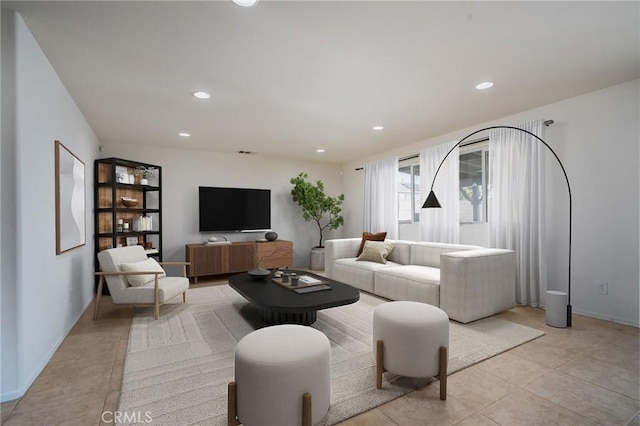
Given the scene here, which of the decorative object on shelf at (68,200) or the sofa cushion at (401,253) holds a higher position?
the decorative object on shelf at (68,200)

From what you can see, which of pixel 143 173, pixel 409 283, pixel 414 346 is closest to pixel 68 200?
pixel 143 173

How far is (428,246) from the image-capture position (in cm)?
436

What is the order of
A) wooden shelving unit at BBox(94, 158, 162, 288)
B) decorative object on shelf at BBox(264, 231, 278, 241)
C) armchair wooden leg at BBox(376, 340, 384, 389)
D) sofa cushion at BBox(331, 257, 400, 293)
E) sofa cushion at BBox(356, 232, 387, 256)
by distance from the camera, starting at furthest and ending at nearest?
decorative object on shelf at BBox(264, 231, 278, 241)
sofa cushion at BBox(356, 232, 387, 256)
wooden shelving unit at BBox(94, 158, 162, 288)
sofa cushion at BBox(331, 257, 400, 293)
armchair wooden leg at BBox(376, 340, 384, 389)

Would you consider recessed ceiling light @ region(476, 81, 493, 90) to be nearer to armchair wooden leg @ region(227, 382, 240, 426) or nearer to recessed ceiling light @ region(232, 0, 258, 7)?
recessed ceiling light @ region(232, 0, 258, 7)

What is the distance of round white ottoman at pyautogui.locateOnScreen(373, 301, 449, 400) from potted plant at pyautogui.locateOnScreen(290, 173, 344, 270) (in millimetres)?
4467

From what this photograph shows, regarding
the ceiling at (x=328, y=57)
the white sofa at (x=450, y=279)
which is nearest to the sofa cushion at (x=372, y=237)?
the white sofa at (x=450, y=279)

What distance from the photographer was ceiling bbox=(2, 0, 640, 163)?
1.99 meters

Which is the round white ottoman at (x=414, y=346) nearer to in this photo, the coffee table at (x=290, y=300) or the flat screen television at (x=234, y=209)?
the coffee table at (x=290, y=300)

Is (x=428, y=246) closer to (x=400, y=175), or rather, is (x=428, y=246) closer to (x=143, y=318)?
(x=400, y=175)

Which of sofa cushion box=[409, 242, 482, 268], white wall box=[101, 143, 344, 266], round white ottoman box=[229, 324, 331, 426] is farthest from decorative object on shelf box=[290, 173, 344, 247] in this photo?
round white ottoman box=[229, 324, 331, 426]

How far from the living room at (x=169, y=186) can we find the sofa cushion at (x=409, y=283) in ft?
5.00

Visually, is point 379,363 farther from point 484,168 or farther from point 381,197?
point 381,197

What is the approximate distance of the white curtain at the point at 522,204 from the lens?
12.2 feet

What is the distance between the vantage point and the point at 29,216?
7.00ft
